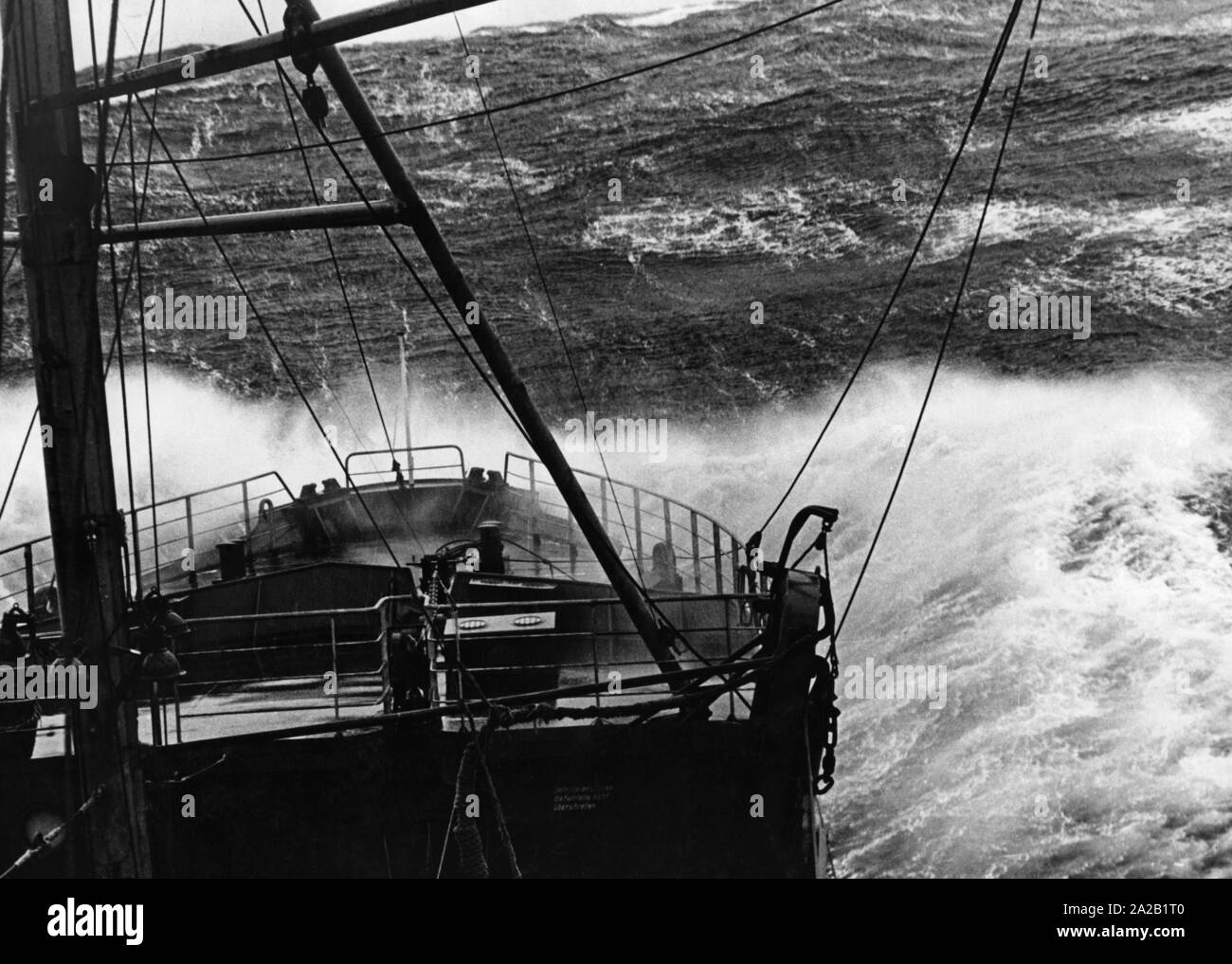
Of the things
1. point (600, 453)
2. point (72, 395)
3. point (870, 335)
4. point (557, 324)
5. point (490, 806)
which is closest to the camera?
point (72, 395)

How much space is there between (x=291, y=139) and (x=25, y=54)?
4530 cm

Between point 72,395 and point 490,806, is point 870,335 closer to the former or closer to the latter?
point 490,806

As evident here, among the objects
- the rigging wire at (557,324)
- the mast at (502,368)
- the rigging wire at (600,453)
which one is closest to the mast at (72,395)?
the mast at (502,368)

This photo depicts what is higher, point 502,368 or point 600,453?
point 502,368

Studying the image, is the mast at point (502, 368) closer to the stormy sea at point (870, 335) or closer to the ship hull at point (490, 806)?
the ship hull at point (490, 806)

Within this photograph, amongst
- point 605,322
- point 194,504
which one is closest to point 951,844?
point 194,504

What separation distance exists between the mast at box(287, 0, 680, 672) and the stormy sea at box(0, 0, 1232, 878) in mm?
4468

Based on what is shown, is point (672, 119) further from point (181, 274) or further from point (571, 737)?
point (571, 737)

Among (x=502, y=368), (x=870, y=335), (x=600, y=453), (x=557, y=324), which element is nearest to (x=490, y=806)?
(x=502, y=368)

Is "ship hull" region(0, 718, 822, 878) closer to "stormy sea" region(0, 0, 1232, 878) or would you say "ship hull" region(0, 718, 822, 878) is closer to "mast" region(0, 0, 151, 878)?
"mast" region(0, 0, 151, 878)

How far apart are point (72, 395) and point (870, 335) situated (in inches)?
1160

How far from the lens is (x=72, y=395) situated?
9.23 metres

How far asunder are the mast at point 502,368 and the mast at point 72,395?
2522 millimetres

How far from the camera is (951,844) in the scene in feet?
55.4
